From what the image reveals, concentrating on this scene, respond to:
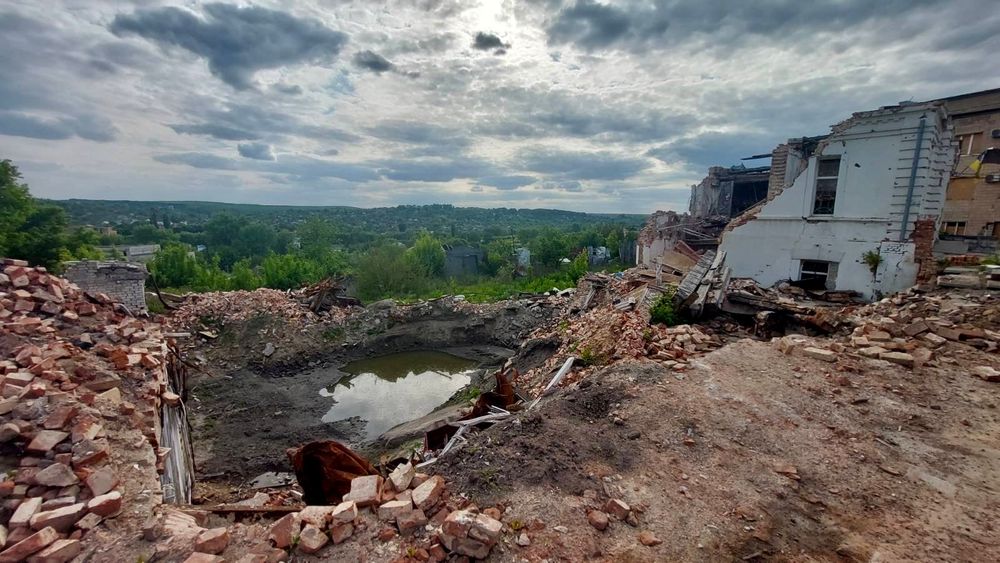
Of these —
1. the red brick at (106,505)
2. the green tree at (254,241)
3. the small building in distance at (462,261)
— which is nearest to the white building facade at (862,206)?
the red brick at (106,505)

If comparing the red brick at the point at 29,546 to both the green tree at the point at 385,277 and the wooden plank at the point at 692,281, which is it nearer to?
the wooden plank at the point at 692,281

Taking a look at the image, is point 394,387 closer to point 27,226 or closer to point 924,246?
point 924,246

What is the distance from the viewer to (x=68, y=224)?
16.4m

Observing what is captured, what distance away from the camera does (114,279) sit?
10.9m

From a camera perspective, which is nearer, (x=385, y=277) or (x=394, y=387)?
(x=394, y=387)

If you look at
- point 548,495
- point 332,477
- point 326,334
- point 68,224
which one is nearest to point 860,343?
point 548,495

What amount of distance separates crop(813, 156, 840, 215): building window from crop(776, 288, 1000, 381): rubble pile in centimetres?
302

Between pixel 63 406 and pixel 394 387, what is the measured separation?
29.9ft

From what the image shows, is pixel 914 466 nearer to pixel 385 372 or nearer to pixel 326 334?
pixel 385 372

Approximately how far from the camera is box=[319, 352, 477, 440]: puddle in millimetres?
10727

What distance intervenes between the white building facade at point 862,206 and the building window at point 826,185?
0.06ft

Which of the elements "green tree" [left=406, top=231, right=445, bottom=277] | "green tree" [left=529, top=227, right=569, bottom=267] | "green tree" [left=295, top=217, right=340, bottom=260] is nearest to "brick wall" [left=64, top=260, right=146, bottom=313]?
"green tree" [left=406, top=231, right=445, bottom=277]

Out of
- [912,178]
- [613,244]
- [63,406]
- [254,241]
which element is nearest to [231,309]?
[63,406]

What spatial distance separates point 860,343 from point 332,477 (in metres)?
7.96
